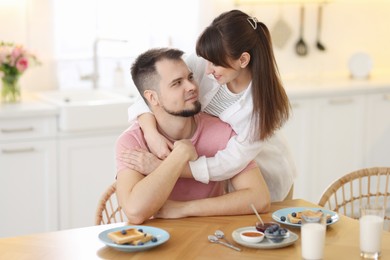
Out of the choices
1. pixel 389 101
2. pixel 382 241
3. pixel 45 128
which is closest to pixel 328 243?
pixel 382 241

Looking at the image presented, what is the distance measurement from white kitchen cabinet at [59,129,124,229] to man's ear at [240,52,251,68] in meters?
1.71

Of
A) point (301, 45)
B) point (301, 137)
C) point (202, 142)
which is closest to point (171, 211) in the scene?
point (202, 142)

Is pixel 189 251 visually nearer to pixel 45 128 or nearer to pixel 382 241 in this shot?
pixel 382 241

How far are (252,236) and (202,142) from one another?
0.53 m

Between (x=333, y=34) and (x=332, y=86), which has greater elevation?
(x=333, y=34)

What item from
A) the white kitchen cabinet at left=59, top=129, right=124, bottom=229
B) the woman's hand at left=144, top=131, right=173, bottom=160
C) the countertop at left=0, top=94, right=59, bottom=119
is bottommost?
the white kitchen cabinet at left=59, top=129, right=124, bottom=229

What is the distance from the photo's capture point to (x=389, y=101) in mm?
5164

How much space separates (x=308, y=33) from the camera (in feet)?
18.0

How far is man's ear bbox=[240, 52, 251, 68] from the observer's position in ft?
8.73

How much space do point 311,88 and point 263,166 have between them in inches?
77.9

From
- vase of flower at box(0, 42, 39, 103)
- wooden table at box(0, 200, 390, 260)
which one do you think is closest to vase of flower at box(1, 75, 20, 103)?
vase of flower at box(0, 42, 39, 103)

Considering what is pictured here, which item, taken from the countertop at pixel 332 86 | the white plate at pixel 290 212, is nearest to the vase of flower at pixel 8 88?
the countertop at pixel 332 86

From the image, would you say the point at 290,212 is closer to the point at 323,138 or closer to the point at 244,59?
the point at 244,59

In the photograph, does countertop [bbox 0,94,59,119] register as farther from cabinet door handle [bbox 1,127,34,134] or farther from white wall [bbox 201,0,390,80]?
white wall [bbox 201,0,390,80]
